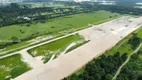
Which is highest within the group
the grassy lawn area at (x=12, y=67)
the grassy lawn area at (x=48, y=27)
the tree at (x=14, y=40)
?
the grassy lawn area at (x=12, y=67)

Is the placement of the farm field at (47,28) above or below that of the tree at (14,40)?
below

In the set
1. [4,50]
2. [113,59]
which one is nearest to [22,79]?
[4,50]

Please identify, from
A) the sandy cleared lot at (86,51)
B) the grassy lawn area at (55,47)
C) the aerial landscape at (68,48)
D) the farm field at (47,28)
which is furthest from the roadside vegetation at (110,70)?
the farm field at (47,28)

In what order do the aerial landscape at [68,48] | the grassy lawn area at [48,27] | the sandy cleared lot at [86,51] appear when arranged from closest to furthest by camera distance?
the aerial landscape at [68,48] < the sandy cleared lot at [86,51] < the grassy lawn area at [48,27]

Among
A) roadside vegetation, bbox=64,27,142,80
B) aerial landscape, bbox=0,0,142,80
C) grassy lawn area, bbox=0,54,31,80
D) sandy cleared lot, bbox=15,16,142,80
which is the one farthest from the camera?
sandy cleared lot, bbox=15,16,142,80

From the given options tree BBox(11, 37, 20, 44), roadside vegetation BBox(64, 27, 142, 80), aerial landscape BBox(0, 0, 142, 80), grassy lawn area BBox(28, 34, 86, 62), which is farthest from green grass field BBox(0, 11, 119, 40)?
roadside vegetation BBox(64, 27, 142, 80)

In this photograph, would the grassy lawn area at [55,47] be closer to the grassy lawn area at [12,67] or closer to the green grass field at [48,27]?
the grassy lawn area at [12,67]

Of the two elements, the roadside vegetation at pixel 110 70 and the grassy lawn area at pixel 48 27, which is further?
the grassy lawn area at pixel 48 27

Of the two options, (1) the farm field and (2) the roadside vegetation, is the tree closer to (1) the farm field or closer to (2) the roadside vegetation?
(1) the farm field

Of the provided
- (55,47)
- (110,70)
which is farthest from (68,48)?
(110,70)
